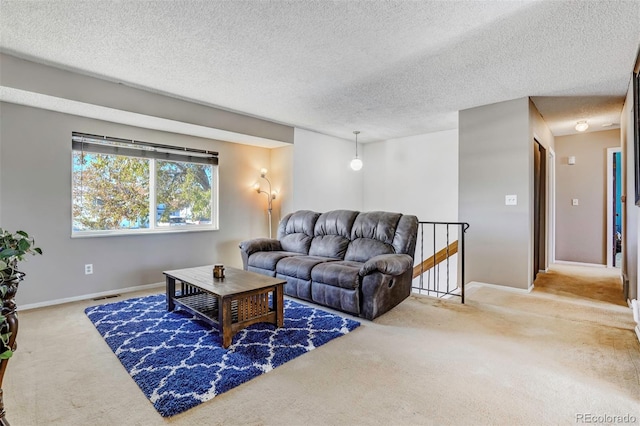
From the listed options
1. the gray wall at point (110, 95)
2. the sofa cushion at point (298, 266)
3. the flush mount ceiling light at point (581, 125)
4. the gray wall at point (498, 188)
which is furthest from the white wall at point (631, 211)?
the gray wall at point (110, 95)

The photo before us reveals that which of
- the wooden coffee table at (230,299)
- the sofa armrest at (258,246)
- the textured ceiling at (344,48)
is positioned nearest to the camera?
the textured ceiling at (344,48)

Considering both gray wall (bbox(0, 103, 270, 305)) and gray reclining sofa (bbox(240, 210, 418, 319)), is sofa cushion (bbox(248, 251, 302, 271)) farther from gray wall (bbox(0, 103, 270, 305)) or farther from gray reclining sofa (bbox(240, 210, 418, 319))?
gray wall (bbox(0, 103, 270, 305))

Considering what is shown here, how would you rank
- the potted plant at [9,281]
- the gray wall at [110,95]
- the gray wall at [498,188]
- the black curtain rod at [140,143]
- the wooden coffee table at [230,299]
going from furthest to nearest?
the gray wall at [498,188] → the black curtain rod at [140,143] → the gray wall at [110,95] → the wooden coffee table at [230,299] → the potted plant at [9,281]

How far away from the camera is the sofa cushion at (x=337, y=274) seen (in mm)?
3064

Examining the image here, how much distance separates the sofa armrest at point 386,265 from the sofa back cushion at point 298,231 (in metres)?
1.42

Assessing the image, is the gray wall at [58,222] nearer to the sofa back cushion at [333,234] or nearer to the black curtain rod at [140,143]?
the black curtain rod at [140,143]

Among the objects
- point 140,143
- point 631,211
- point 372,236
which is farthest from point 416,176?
point 140,143

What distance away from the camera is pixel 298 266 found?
11.7ft

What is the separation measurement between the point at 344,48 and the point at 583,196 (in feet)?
17.8

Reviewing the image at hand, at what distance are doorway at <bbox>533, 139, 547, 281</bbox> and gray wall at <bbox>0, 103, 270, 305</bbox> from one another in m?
4.88

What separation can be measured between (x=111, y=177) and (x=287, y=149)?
2630mm

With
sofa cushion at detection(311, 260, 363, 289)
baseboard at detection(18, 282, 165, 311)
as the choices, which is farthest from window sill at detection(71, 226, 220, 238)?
sofa cushion at detection(311, 260, 363, 289)

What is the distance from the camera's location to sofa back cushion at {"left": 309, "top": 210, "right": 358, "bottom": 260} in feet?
13.1

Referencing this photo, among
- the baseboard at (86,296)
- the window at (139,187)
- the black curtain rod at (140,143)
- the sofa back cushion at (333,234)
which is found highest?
the black curtain rod at (140,143)
